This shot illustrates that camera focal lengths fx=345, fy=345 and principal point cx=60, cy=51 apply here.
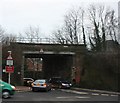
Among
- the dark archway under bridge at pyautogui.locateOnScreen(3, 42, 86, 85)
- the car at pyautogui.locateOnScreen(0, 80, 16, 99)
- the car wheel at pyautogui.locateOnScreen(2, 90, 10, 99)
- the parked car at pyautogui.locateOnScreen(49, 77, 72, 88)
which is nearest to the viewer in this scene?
the car at pyautogui.locateOnScreen(0, 80, 16, 99)

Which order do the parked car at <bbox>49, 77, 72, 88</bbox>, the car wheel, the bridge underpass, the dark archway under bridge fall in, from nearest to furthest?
the car wheel, the parked car at <bbox>49, 77, 72, 88</bbox>, the dark archway under bridge, the bridge underpass

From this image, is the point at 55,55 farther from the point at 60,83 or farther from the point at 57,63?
the point at 60,83

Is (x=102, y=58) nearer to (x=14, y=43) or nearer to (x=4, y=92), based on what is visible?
(x=14, y=43)

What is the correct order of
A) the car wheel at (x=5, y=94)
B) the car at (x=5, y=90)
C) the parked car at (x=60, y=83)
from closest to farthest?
the car at (x=5, y=90), the car wheel at (x=5, y=94), the parked car at (x=60, y=83)

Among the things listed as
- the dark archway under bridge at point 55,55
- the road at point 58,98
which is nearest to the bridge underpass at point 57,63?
the dark archway under bridge at point 55,55

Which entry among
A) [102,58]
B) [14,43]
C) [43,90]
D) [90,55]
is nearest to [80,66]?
[90,55]

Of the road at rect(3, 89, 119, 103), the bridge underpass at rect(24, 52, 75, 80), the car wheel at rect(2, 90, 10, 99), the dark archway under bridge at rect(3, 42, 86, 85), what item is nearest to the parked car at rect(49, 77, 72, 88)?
the dark archway under bridge at rect(3, 42, 86, 85)

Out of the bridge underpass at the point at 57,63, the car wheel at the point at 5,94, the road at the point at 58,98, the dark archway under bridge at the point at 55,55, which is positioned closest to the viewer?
the road at the point at 58,98

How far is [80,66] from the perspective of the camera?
180 ft

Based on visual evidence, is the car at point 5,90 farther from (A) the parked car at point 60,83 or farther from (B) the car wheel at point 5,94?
(A) the parked car at point 60,83

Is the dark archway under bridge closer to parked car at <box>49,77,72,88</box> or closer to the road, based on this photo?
parked car at <box>49,77,72,88</box>

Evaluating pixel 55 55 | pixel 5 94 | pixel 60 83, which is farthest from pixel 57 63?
pixel 5 94

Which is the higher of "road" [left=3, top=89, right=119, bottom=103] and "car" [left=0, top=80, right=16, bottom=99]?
"car" [left=0, top=80, right=16, bottom=99]

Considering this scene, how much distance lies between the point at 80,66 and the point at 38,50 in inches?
282
